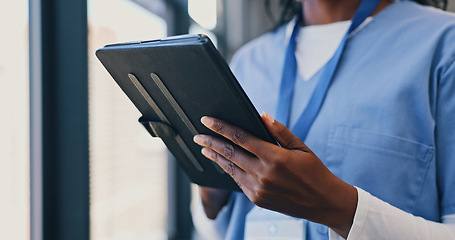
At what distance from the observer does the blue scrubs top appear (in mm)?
542

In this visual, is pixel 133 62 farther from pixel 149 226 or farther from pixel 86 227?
pixel 149 226

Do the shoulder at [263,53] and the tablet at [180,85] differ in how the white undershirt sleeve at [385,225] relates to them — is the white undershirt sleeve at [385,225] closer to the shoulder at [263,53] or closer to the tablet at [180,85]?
the tablet at [180,85]

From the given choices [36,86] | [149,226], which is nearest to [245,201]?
[36,86]

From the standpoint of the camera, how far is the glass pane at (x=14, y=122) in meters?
0.72

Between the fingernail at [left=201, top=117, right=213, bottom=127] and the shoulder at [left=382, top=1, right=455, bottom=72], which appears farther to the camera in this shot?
the shoulder at [left=382, top=1, right=455, bottom=72]

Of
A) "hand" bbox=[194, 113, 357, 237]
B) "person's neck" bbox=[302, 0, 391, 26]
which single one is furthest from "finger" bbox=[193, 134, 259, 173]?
"person's neck" bbox=[302, 0, 391, 26]

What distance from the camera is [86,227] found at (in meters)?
0.83

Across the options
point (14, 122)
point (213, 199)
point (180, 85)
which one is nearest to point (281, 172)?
point (180, 85)

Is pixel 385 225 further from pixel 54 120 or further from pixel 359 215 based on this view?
pixel 54 120

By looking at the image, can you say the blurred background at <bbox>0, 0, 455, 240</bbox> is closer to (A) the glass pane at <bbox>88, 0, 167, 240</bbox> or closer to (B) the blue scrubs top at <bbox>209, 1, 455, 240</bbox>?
(A) the glass pane at <bbox>88, 0, 167, 240</bbox>

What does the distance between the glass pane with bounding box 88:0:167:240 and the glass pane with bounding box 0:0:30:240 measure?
0.16m

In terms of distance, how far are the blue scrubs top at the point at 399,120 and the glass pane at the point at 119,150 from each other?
2.00ft

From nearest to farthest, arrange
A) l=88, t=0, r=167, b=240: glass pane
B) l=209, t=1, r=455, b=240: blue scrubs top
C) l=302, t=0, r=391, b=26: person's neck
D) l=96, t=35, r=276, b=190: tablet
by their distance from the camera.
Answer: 1. l=96, t=35, r=276, b=190: tablet
2. l=209, t=1, r=455, b=240: blue scrubs top
3. l=302, t=0, r=391, b=26: person's neck
4. l=88, t=0, r=167, b=240: glass pane

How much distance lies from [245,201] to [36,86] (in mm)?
506
